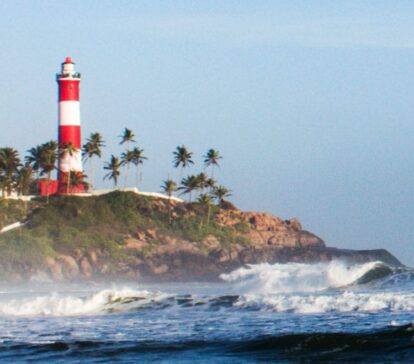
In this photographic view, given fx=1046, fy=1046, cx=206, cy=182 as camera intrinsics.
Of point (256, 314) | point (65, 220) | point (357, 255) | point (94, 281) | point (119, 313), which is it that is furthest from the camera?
point (357, 255)

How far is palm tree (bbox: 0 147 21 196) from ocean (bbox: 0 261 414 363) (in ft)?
135

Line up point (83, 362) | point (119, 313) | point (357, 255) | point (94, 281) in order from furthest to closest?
1. point (357, 255)
2. point (94, 281)
3. point (119, 313)
4. point (83, 362)

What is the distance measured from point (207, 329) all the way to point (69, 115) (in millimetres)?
46388

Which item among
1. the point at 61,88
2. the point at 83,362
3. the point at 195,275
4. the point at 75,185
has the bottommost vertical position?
the point at 83,362

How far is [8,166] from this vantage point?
73.4 meters

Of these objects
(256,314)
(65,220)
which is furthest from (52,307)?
(65,220)

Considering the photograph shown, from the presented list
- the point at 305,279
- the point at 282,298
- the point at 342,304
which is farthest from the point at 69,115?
the point at 342,304

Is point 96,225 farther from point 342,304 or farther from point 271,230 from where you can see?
point 342,304

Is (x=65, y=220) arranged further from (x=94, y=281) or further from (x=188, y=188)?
(x=188, y=188)

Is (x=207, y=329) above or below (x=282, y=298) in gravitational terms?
below

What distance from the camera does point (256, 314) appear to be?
88.3ft

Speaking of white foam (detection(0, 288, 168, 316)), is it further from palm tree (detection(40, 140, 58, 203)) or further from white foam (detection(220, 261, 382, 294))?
palm tree (detection(40, 140, 58, 203))

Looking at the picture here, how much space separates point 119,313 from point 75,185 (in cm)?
4568

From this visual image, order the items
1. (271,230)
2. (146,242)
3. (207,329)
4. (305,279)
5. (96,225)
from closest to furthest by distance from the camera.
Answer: (207,329) < (305,279) < (146,242) < (96,225) < (271,230)
